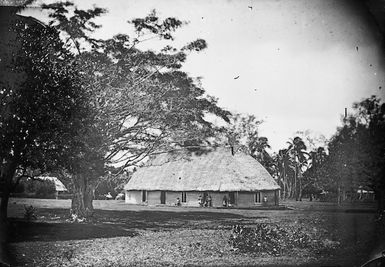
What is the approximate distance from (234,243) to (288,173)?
9.45 ft

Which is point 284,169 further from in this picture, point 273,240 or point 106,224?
point 106,224

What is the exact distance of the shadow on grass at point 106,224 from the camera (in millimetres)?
4410

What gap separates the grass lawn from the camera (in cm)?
418

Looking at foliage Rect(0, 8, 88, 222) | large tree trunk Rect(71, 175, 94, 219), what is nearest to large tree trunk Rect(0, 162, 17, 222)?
foliage Rect(0, 8, 88, 222)

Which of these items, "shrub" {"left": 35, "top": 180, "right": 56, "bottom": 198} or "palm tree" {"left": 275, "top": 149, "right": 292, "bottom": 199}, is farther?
"palm tree" {"left": 275, "top": 149, "right": 292, "bottom": 199}

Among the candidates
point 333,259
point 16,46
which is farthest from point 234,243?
point 16,46

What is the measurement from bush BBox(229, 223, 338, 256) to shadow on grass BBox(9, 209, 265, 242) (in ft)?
1.13

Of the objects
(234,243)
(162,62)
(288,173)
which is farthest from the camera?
(288,173)

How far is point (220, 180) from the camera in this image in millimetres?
9445

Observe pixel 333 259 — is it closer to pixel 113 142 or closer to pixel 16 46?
pixel 113 142

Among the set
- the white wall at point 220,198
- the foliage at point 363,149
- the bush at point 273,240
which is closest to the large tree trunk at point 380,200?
the foliage at point 363,149

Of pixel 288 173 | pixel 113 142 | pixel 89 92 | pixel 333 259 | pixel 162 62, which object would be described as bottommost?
pixel 333 259

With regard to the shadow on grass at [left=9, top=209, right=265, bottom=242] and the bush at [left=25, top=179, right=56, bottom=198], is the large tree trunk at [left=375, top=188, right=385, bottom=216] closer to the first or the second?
the shadow on grass at [left=9, top=209, right=265, bottom=242]

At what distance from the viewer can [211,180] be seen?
9.78m
